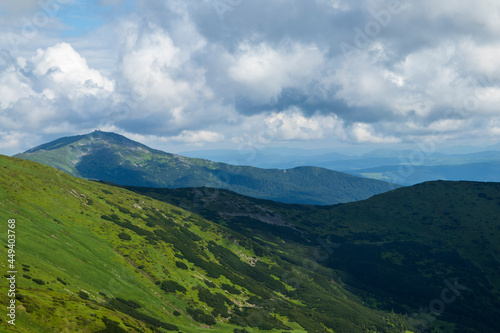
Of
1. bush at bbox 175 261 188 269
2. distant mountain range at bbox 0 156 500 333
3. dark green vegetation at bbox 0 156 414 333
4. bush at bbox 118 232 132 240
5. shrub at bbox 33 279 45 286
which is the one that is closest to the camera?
dark green vegetation at bbox 0 156 414 333

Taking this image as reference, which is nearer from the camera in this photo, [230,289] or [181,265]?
[181,265]

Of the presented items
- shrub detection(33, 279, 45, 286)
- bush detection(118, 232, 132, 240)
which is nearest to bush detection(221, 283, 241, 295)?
bush detection(118, 232, 132, 240)

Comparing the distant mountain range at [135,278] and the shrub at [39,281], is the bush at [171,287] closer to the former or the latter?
the distant mountain range at [135,278]

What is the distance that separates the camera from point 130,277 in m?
94.9

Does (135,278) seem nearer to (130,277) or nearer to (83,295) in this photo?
(130,277)

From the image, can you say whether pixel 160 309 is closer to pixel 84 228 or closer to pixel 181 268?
pixel 181 268

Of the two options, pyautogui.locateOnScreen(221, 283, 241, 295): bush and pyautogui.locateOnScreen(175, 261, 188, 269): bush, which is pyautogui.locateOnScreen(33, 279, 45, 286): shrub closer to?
pyautogui.locateOnScreen(175, 261, 188, 269): bush

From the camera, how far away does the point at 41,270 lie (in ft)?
214

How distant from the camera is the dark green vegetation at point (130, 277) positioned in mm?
58375

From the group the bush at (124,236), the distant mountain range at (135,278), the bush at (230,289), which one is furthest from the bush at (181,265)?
the bush at (124,236)

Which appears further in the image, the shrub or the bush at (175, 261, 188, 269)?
the bush at (175, 261, 188, 269)

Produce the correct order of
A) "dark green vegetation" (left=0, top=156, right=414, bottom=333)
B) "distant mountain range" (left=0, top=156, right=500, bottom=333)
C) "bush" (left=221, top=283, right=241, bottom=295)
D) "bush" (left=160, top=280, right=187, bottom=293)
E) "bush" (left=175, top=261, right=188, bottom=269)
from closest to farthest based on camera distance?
"dark green vegetation" (left=0, top=156, right=414, bottom=333) < "distant mountain range" (left=0, top=156, right=500, bottom=333) < "bush" (left=160, top=280, right=187, bottom=293) < "bush" (left=175, top=261, right=188, bottom=269) < "bush" (left=221, top=283, right=241, bottom=295)

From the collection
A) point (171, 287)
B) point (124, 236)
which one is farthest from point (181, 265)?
point (124, 236)

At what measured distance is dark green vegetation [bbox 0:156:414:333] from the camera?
58375 millimetres
